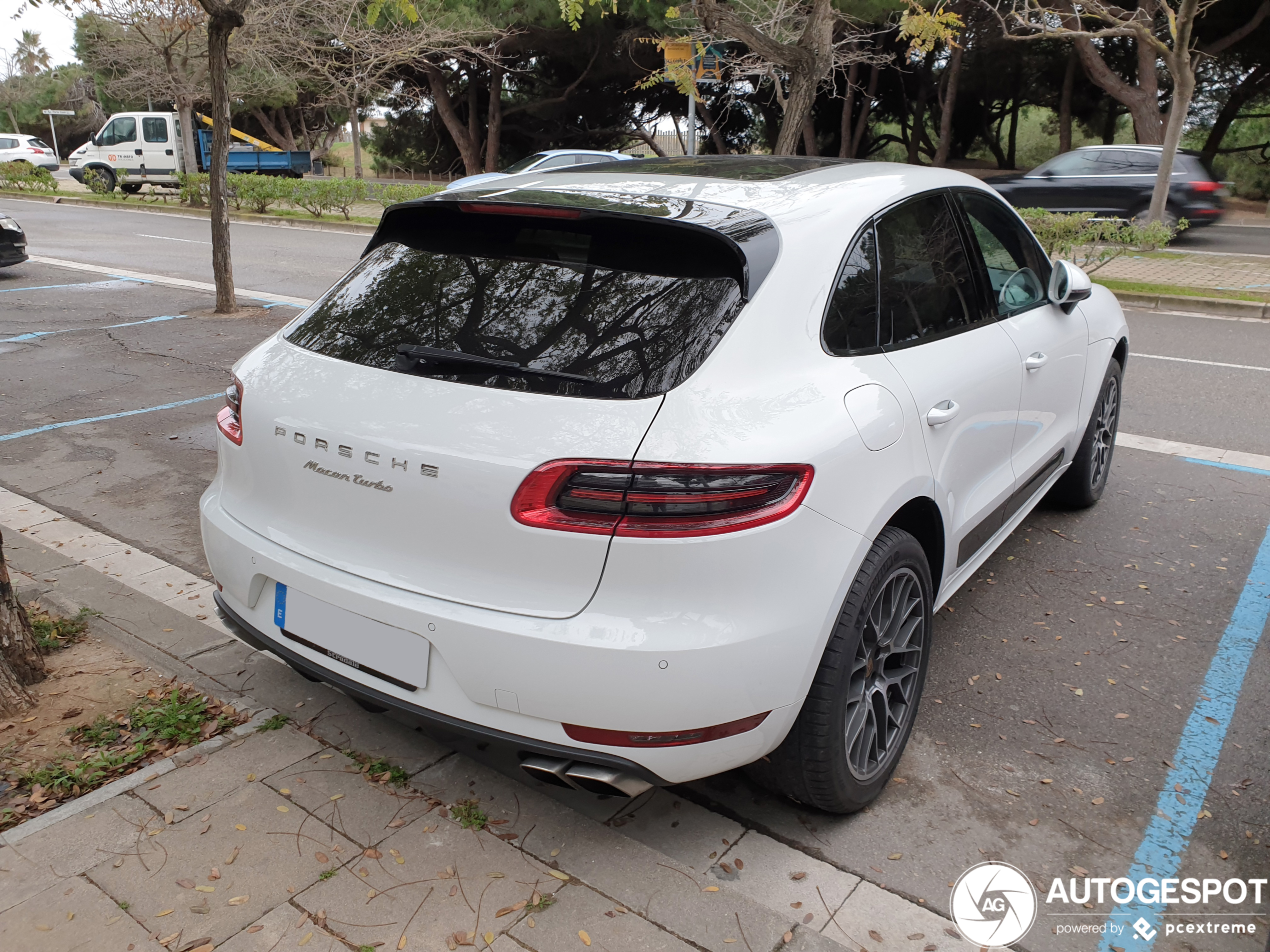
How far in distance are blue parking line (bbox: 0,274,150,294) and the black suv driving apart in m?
13.9

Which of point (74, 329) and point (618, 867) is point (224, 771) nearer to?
point (618, 867)

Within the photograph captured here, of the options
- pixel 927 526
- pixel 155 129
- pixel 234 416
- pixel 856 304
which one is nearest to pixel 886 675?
pixel 927 526

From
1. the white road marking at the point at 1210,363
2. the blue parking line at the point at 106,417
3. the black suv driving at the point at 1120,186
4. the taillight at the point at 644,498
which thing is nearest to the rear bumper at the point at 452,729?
the taillight at the point at 644,498

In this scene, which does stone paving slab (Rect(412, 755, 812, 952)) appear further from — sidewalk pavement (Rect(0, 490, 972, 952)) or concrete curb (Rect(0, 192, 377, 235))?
concrete curb (Rect(0, 192, 377, 235))

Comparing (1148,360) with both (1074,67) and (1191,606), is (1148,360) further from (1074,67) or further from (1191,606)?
(1074,67)

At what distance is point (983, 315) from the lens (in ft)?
11.3

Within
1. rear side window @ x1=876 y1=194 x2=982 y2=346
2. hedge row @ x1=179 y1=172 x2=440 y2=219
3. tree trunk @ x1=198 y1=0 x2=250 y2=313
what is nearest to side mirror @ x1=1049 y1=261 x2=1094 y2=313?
rear side window @ x1=876 y1=194 x2=982 y2=346

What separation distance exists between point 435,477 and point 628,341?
550mm

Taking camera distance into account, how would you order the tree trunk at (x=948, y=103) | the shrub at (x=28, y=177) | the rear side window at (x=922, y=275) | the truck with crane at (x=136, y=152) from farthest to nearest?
the shrub at (x=28, y=177), the truck with crane at (x=136, y=152), the tree trunk at (x=948, y=103), the rear side window at (x=922, y=275)

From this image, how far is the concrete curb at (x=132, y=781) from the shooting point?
2.58 meters

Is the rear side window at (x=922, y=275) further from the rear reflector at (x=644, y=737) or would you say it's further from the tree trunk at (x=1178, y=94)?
the tree trunk at (x=1178, y=94)

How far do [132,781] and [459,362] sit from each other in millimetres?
1524

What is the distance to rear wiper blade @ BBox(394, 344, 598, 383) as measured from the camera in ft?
7.58

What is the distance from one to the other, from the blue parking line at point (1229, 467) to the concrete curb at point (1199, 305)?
645 centimetres
